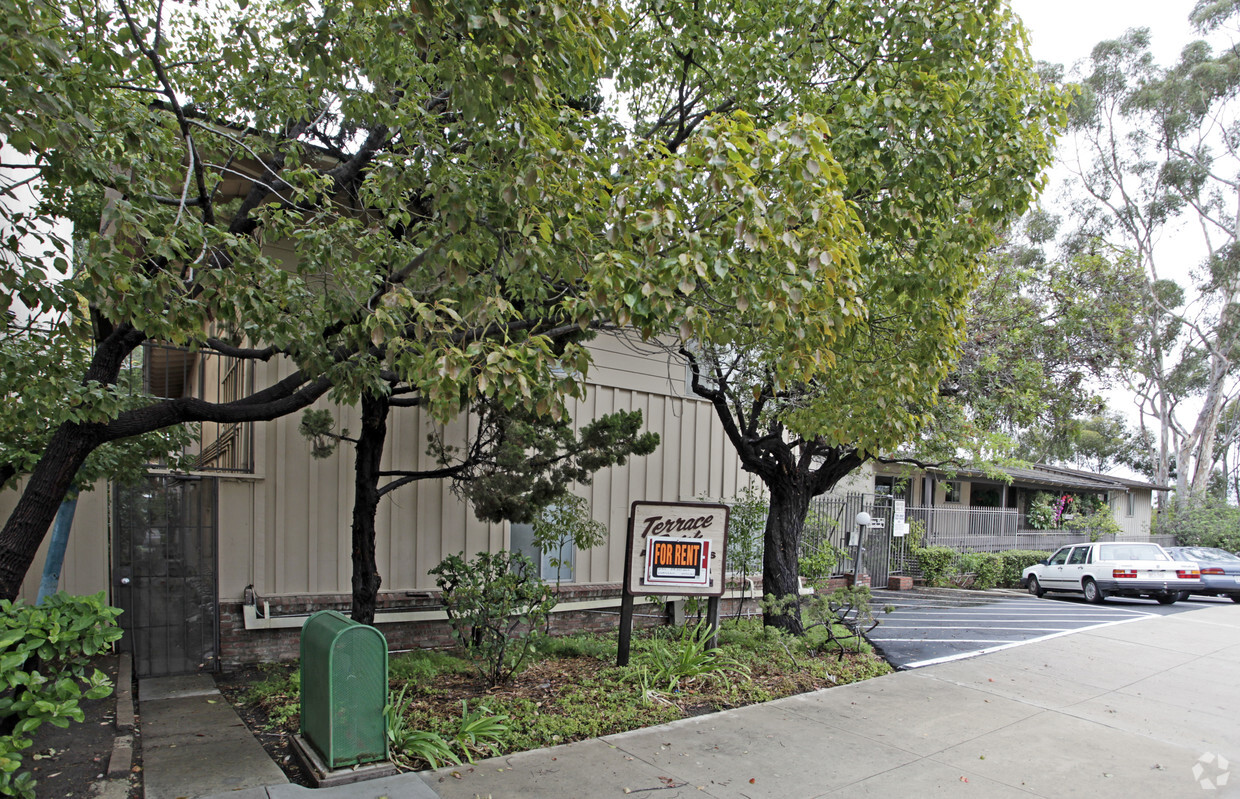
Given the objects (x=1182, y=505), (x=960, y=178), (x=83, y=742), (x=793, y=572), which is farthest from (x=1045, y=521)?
(x=83, y=742)

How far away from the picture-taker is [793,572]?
35.4 feet

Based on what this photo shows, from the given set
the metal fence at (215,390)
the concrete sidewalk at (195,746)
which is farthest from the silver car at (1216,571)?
the concrete sidewalk at (195,746)

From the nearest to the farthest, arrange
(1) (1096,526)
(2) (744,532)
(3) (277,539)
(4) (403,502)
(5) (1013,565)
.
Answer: (3) (277,539) → (4) (403,502) → (2) (744,532) → (5) (1013,565) → (1) (1096,526)

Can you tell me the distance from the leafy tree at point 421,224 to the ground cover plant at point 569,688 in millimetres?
2551

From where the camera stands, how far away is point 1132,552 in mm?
19188

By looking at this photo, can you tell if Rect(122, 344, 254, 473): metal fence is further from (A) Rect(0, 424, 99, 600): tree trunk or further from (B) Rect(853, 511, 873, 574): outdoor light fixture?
(B) Rect(853, 511, 873, 574): outdoor light fixture

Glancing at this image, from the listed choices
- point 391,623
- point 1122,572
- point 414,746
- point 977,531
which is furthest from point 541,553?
point 977,531

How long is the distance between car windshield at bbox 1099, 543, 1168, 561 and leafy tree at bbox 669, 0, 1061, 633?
14826mm

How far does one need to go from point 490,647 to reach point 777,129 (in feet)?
17.3

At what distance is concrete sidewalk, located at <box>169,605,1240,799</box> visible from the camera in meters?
5.45

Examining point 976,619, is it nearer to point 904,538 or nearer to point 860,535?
point 860,535

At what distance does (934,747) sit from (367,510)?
567 cm

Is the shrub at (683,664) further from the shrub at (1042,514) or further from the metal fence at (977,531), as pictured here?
the shrub at (1042,514)

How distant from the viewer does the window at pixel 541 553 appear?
11125mm
